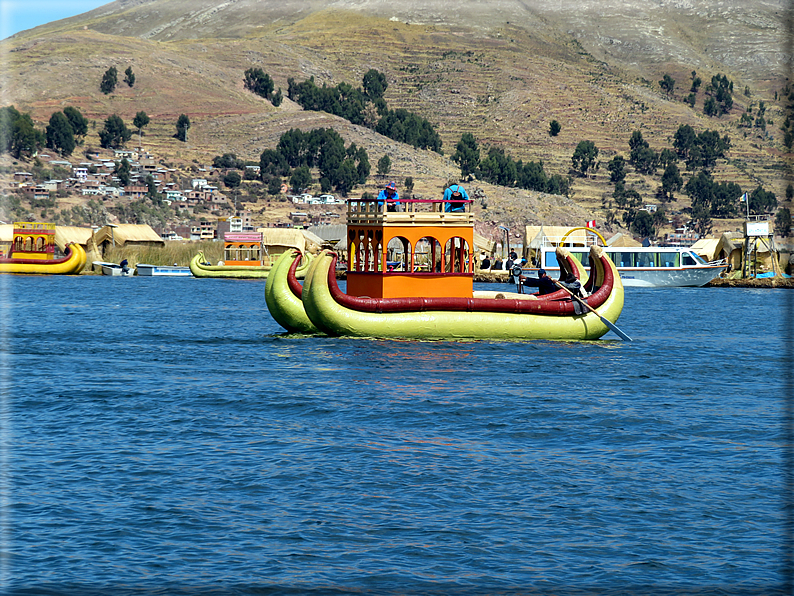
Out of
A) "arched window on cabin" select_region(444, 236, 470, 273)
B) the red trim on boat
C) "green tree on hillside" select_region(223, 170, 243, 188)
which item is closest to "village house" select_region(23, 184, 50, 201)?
"green tree on hillside" select_region(223, 170, 243, 188)

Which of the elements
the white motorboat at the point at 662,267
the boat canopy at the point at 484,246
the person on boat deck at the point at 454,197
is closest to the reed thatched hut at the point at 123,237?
the boat canopy at the point at 484,246

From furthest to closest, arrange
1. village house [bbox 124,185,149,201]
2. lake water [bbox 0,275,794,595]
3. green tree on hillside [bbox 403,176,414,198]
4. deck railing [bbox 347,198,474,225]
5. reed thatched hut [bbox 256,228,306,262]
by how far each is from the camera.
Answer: green tree on hillside [bbox 403,176,414,198], village house [bbox 124,185,149,201], reed thatched hut [bbox 256,228,306,262], deck railing [bbox 347,198,474,225], lake water [bbox 0,275,794,595]

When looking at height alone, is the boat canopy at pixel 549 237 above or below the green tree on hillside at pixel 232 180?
below

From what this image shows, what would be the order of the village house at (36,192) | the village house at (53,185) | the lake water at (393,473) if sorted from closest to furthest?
the lake water at (393,473)
the village house at (36,192)
the village house at (53,185)

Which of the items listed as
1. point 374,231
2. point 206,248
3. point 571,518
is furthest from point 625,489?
point 206,248

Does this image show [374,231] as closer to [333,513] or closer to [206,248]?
[333,513]

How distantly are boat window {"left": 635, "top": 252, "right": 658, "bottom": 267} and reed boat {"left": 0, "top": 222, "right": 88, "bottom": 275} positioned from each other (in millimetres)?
50656

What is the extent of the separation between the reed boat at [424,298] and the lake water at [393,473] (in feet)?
2.98

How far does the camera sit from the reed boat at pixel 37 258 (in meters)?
88.8

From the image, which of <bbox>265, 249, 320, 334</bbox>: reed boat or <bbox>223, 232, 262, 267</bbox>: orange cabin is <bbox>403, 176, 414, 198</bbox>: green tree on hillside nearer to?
<bbox>223, 232, 262, 267</bbox>: orange cabin

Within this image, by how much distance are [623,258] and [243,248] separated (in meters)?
40.0

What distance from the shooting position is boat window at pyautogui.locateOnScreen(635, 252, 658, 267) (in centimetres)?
8931

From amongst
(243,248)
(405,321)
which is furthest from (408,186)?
(405,321)

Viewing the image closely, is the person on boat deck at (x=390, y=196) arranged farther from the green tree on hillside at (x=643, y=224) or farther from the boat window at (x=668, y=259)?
the green tree on hillside at (x=643, y=224)
